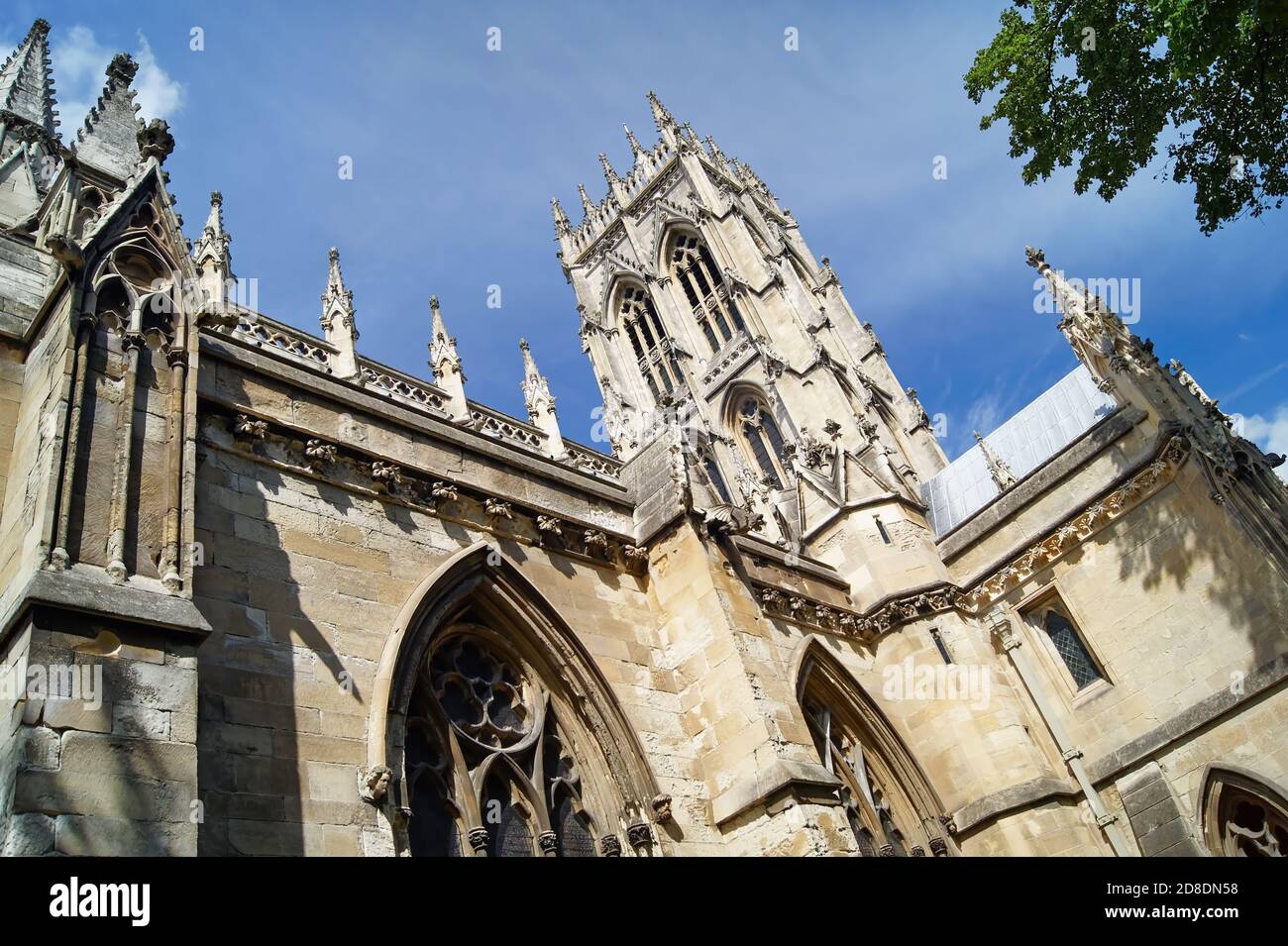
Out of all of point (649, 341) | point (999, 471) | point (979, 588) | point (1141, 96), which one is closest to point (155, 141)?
point (1141, 96)

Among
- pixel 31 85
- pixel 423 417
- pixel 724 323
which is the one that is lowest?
pixel 423 417

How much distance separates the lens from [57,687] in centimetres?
440

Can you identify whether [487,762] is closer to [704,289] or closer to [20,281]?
[20,281]

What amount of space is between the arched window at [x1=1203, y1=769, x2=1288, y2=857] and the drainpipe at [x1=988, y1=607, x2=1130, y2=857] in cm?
104

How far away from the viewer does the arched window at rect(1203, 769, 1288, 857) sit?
1085 cm

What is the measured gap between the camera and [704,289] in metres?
42.8

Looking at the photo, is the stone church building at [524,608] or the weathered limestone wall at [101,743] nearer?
the weathered limestone wall at [101,743]

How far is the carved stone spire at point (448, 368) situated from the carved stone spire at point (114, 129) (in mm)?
3617

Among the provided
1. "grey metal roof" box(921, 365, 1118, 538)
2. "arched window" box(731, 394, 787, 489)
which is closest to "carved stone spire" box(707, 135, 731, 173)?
"arched window" box(731, 394, 787, 489)

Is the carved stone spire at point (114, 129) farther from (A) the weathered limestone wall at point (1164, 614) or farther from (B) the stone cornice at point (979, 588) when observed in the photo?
(A) the weathered limestone wall at point (1164, 614)

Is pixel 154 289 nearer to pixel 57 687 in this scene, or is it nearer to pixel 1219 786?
pixel 57 687

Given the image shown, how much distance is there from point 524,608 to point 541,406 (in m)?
→ 4.06

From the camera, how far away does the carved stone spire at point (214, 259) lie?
9.38 meters

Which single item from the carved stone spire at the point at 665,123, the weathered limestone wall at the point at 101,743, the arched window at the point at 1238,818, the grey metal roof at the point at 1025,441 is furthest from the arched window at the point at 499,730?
the carved stone spire at the point at 665,123
